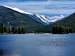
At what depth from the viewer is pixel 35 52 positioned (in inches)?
127

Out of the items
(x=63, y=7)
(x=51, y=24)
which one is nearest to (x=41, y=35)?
(x=51, y=24)

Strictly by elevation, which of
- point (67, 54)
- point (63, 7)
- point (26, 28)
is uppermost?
point (63, 7)

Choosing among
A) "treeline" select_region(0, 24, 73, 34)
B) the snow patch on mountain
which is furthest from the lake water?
"treeline" select_region(0, 24, 73, 34)

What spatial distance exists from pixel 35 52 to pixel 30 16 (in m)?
0.36

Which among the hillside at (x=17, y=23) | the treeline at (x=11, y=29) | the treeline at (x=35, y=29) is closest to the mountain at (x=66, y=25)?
the treeline at (x=35, y=29)

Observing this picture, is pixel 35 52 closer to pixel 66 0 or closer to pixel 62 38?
pixel 62 38

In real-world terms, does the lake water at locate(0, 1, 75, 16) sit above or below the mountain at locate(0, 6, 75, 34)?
above

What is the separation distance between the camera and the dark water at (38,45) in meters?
3.21

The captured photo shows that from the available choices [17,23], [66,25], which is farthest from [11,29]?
[66,25]

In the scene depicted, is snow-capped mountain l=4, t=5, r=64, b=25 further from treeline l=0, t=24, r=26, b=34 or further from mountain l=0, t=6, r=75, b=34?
treeline l=0, t=24, r=26, b=34

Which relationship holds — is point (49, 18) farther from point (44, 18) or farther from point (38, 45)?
point (38, 45)

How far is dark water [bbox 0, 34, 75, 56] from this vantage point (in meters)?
3.21

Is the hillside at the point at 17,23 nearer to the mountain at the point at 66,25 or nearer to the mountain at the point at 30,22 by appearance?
the mountain at the point at 30,22

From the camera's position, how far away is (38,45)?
10.6ft
